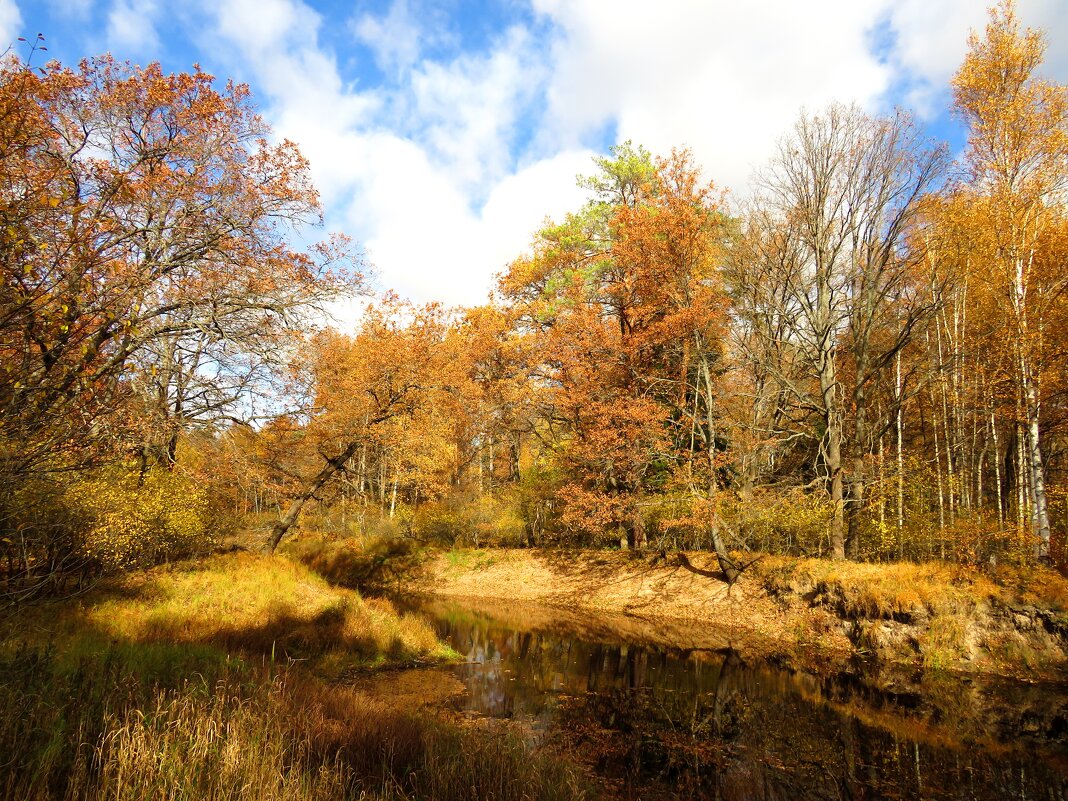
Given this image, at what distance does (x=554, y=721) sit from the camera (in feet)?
32.4

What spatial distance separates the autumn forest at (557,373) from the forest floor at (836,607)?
324 mm

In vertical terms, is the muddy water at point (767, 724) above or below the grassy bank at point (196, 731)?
below

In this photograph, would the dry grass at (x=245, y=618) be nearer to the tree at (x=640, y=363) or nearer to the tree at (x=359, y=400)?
the tree at (x=359, y=400)

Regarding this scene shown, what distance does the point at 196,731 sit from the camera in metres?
4.93

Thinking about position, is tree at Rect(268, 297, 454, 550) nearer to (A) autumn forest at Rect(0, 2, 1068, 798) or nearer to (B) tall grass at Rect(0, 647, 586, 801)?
(A) autumn forest at Rect(0, 2, 1068, 798)

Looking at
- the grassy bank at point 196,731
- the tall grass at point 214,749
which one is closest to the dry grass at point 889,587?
the grassy bank at point 196,731

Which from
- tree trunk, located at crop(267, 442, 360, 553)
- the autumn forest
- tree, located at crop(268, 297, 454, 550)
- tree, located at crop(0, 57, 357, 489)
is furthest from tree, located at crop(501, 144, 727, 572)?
tree, located at crop(0, 57, 357, 489)

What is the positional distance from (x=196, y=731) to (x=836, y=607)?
16.9 metres

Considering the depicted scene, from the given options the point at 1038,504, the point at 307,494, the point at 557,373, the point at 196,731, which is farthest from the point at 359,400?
the point at 1038,504

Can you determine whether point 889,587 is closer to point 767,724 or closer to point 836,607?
point 836,607

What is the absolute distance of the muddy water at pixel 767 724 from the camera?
24.8ft

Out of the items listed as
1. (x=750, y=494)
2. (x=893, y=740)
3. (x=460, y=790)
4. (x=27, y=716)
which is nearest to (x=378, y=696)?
(x=460, y=790)

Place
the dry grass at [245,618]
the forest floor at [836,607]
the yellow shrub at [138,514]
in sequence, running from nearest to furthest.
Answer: the dry grass at [245,618] < the yellow shrub at [138,514] < the forest floor at [836,607]

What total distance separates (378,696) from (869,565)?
14765 millimetres
